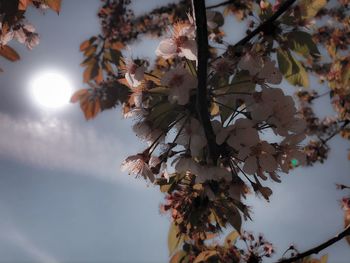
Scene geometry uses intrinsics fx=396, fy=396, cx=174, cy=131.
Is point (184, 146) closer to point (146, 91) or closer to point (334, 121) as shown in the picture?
point (146, 91)

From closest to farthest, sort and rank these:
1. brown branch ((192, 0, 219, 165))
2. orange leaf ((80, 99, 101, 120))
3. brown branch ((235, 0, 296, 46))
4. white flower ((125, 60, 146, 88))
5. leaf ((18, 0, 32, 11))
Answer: brown branch ((192, 0, 219, 165)) < white flower ((125, 60, 146, 88)) < leaf ((18, 0, 32, 11)) < brown branch ((235, 0, 296, 46)) < orange leaf ((80, 99, 101, 120))

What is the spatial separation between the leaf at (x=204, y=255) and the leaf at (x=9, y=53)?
6.05 ft

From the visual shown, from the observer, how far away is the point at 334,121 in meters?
7.48

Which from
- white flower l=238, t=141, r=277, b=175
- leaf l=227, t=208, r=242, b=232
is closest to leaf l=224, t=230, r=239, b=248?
leaf l=227, t=208, r=242, b=232

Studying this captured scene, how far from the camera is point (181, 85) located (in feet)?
5.23

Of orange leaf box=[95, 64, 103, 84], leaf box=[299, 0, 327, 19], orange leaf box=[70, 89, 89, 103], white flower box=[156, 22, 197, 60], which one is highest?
orange leaf box=[95, 64, 103, 84]

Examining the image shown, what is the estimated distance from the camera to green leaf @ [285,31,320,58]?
2.30 m

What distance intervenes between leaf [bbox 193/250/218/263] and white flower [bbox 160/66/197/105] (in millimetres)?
1531

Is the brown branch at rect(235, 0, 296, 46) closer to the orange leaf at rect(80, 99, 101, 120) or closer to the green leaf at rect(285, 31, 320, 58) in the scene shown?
the green leaf at rect(285, 31, 320, 58)

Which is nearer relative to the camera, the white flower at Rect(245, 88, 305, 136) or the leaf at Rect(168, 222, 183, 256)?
the white flower at Rect(245, 88, 305, 136)

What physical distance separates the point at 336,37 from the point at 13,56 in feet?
16.3

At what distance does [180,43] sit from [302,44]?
2.97 ft

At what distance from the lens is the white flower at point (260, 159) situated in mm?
1691

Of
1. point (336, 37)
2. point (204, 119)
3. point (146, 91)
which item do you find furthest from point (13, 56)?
point (336, 37)
